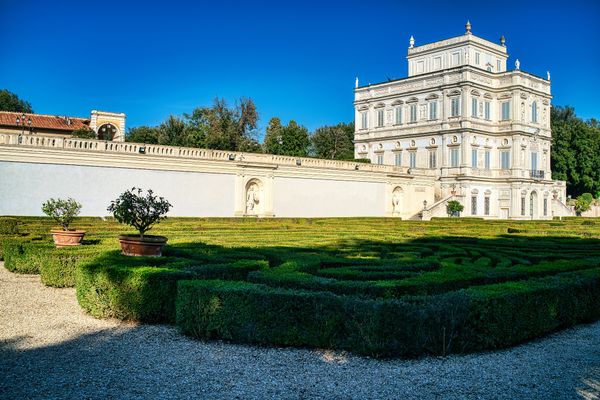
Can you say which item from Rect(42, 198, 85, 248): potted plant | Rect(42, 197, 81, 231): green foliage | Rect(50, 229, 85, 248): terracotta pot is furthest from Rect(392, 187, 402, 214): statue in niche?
Rect(50, 229, 85, 248): terracotta pot

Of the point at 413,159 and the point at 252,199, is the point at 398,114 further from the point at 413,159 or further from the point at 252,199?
the point at 252,199

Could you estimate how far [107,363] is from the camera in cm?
711

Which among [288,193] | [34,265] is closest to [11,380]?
[34,265]

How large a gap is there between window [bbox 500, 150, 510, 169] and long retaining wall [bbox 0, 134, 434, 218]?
10.4m

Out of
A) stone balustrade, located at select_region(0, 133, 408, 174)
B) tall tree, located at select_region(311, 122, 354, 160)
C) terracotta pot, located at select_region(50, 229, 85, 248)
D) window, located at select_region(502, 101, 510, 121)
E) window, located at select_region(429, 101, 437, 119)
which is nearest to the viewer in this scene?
terracotta pot, located at select_region(50, 229, 85, 248)

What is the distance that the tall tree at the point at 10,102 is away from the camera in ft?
240

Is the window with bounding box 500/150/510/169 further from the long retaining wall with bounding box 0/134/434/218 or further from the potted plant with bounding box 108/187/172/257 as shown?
the potted plant with bounding box 108/187/172/257

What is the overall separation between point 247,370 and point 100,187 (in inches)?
942

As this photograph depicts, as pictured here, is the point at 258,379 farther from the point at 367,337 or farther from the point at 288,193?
the point at 288,193

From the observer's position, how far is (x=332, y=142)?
2864 inches

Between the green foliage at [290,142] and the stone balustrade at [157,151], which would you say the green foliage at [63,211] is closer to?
the stone balustrade at [157,151]

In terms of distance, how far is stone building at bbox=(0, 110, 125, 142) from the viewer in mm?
49594

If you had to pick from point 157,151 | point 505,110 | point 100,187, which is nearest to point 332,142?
point 505,110

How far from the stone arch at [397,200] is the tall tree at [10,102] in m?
56.2
